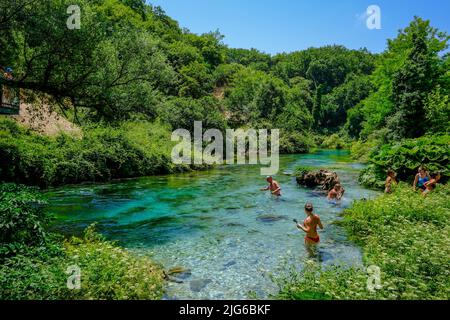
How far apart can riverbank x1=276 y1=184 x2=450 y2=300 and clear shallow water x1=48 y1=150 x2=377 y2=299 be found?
87 centimetres

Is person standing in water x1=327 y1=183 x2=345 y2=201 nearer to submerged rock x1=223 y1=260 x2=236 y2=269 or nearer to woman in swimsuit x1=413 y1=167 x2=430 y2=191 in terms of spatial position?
woman in swimsuit x1=413 y1=167 x2=430 y2=191

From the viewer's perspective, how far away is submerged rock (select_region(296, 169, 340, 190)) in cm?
2154

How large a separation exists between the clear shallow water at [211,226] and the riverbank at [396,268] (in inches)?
34.2

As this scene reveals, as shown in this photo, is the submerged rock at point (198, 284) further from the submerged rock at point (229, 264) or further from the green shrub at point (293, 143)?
the green shrub at point (293, 143)

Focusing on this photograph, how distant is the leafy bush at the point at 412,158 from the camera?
19.0 m

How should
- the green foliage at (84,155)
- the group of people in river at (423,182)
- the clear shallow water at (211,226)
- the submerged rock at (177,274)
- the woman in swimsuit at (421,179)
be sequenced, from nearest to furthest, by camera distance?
the submerged rock at (177,274) < the clear shallow water at (211,226) < the group of people in river at (423,182) < the woman in swimsuit at (421,179) < the green foliage at (84,155)

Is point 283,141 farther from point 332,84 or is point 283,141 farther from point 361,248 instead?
point 332,84

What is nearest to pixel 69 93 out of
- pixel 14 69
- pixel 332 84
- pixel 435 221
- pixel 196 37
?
pixel 14 69

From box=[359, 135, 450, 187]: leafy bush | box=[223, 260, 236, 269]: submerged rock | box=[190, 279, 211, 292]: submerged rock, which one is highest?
box=[359, 135, 450, 187]: leafy bush

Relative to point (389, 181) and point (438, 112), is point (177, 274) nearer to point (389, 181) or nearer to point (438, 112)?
point (389, 181)

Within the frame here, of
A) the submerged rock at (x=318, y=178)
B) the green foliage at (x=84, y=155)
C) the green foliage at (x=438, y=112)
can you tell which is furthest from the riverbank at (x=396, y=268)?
the green foliage at (x=438, y=112)

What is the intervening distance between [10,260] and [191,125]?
37197 millimetres

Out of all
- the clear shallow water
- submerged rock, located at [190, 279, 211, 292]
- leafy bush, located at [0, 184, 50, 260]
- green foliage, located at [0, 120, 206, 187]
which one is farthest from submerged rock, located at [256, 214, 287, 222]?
green foliage, located at [0, 120, 206, 187]

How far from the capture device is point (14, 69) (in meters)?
15.6
